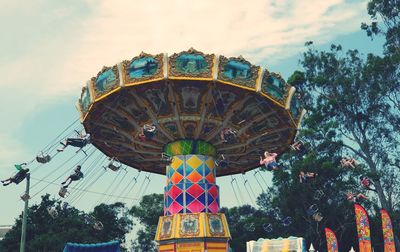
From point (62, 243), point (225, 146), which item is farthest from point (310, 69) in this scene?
point (62, 243)

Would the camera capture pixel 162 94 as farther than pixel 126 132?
No

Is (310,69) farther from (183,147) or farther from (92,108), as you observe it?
(92,108)

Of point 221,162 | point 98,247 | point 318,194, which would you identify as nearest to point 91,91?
point 221,162

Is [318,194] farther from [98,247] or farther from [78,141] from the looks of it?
[98,247]

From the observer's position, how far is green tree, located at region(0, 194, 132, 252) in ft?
143

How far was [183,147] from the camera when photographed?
25.7 meters

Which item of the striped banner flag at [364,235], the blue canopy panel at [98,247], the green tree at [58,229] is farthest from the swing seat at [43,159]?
the green tree at [58,229]

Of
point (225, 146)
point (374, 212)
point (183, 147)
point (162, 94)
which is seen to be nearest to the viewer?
point (162, 94)

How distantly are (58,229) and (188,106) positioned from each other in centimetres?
2732

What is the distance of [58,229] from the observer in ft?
153

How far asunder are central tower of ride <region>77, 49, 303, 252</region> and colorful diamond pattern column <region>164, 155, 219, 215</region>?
0.15ft

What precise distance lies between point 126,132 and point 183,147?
10.6 feet

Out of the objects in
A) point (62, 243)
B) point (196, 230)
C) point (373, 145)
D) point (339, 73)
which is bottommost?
point (196, 230)

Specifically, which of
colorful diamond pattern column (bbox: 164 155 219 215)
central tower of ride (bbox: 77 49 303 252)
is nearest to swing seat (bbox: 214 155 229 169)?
central tower of ride (bbox: 77 49 303 252)
